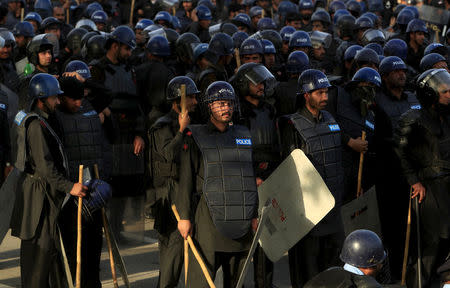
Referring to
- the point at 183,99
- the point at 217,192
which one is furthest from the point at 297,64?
the point at 217,192

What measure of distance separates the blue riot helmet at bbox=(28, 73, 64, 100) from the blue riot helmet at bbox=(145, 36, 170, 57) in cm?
380

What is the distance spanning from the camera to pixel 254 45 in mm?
11172

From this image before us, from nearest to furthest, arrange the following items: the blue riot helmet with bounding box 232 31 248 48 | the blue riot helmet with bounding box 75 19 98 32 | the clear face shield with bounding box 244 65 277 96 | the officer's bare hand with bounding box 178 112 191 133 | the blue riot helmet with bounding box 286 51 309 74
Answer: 1. the officer's bare hand with bounding box 178 112 191 133
2. the clear face shield with bounding box 244 65 277 96
3. the blue riot helmet with bounding box 286 51 309 74
4. the blue riot helmet with bounding box 232 31 248 48
5. the blue riot helmet with bounding box 75 19 98 32

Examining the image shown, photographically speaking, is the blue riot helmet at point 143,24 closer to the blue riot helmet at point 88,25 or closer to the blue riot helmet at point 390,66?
the blue riot helmet at point 88,25

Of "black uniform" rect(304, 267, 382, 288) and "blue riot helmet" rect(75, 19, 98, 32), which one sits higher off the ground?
"blue riot helmet" rect(75, 19, 98, 32)

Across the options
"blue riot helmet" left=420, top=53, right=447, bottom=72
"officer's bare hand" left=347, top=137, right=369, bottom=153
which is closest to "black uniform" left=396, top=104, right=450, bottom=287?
"officer's bare hand" left=347, top=137, right=369, bottom=153

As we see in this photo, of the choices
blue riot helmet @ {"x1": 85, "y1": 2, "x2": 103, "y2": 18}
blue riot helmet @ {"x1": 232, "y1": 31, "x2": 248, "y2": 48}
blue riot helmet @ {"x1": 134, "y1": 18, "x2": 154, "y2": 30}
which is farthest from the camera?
blue riot helmet @ {"x1": 85, "y1": 2, "x2": 103, "y2": 18}

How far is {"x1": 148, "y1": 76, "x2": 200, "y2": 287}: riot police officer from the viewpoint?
830 centimetres

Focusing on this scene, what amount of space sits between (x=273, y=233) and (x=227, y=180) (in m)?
0.82

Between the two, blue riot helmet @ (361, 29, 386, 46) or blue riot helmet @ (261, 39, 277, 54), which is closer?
blue riot helmet @ (261, 39, 277, 54)

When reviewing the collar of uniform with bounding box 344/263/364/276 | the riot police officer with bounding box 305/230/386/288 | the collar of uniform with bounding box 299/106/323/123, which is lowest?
the collar of uniform with bounding box 344/263/364/276

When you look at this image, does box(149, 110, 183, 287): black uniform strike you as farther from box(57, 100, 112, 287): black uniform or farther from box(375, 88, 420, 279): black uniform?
box(375, 88, 420, 279): black uniform

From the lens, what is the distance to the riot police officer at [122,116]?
10.6 m

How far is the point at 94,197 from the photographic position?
7816 mm
